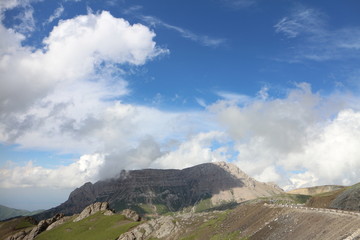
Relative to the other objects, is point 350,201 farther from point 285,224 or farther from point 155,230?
point 155,230

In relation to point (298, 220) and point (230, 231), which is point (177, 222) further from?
point (298, 220)

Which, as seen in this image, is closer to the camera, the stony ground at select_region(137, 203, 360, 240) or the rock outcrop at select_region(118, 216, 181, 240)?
the stony ground at select_region(137, 203, 360, 240)

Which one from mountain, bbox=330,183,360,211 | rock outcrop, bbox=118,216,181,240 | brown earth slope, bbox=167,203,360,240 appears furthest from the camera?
rock outcrop, bbox=118,216,181,240

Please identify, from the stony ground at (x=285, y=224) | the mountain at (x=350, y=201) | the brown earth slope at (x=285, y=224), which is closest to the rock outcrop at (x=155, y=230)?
the stony ground at (x=285, y=224)

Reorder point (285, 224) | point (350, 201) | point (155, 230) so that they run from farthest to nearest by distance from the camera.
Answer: point (155, 230)
point (350, 201)
point (285, 224)

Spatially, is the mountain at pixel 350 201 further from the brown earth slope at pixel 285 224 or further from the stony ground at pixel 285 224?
the brown earth slope at pixel 285 224

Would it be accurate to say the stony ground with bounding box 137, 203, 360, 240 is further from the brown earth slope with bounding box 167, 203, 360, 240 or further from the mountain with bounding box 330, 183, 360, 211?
the mountain with bounding box 330, 183, 360, 211

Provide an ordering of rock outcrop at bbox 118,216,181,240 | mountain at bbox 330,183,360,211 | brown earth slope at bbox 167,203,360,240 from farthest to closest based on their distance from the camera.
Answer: rock outcrop at bbox 118,216,181,240 → mountain at bbox 330,183,360,211 → brown earth slope at bbox 167,203,360,240

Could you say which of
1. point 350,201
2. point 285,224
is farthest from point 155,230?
point 350,201

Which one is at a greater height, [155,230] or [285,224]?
[285,224]

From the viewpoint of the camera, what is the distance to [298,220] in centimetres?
7225

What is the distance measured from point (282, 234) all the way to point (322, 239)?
565 inches

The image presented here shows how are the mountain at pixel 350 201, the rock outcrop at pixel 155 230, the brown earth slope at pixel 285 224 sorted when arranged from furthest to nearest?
the rock outcrop at pixel 155 230 < the mountain at pixel 350 201 < the brown earth slope at pixel 285 224

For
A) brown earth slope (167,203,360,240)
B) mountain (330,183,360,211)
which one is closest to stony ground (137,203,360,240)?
brown earth slope (167,203,360,240)
